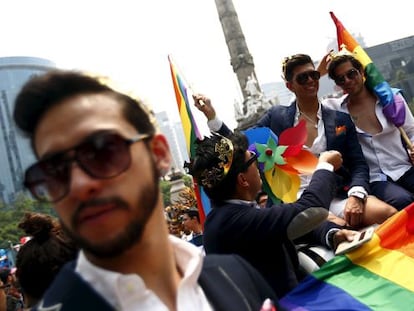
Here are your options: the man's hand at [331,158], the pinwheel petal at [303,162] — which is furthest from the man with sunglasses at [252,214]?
the pinwheel petal at [303,162]

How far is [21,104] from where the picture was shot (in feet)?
3.01

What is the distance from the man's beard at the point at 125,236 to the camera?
858mm

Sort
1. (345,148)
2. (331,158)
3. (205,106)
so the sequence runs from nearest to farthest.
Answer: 1. (331,158)
2. (345,148)
3. (205,106)

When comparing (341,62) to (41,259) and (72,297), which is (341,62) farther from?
(72,297)

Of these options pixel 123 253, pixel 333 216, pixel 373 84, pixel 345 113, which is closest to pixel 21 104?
pixel 123 253

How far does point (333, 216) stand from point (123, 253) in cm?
181

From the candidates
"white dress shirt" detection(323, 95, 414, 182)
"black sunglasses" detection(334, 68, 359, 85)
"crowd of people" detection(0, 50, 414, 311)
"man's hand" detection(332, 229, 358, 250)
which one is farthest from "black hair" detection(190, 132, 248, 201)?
"white dress shirt" detection(323, 95, 414, 182)

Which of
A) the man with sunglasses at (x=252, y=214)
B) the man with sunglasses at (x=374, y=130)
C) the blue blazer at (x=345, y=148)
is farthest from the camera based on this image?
the man with sunglasses at (x=374, y=130)

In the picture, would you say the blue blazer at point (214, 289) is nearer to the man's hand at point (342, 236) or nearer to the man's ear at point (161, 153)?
the man's ear at point (161, 153)

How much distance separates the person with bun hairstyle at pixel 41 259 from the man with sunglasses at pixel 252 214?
2.33ft

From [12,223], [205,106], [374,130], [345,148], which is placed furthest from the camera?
[12,223]

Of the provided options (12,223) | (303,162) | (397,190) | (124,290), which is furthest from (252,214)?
(12,223)

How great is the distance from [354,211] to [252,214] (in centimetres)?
76

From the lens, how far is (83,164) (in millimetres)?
890
